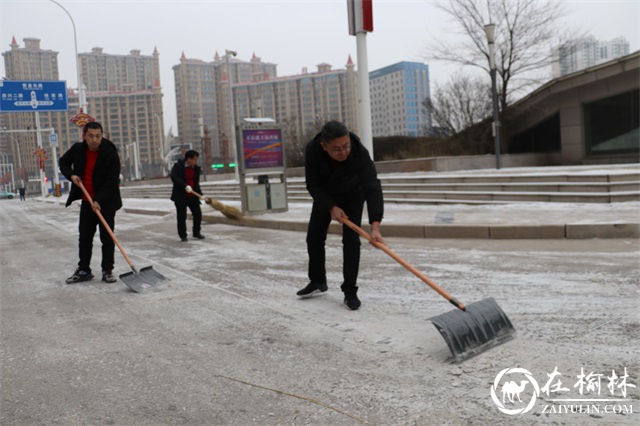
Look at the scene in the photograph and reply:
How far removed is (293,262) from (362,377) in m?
3.93

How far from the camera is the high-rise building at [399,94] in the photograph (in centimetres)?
5865

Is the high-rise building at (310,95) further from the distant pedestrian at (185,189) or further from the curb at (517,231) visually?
the curb at (517,231)

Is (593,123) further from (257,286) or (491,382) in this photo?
(491,382)

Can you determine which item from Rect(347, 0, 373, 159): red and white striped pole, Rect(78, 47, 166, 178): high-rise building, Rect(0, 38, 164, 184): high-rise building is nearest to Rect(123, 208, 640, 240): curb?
Rect(347, 0, 373, 159): red and white striped pole

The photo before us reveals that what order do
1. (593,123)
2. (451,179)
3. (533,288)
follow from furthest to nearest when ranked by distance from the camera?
(593,123), (451,179), (533,288)

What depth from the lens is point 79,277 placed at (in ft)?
19.3

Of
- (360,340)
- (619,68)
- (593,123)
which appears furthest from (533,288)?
(593,123)

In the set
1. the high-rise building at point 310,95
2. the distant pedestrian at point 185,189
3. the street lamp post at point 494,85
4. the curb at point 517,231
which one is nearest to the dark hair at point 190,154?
the distant pedestrian at point 185,189

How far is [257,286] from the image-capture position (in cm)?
530

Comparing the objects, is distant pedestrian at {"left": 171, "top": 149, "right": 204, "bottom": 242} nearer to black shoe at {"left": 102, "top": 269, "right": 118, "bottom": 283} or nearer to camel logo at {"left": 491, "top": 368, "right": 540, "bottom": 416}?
black shoe at {"left": 102, "top": 269, "right": 118, "bottom": 283}

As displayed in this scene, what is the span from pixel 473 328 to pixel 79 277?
4.45 meters

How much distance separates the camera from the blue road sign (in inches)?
1045

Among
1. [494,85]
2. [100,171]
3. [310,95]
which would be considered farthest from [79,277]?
[310,95]

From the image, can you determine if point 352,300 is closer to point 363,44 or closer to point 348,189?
point 348,189
